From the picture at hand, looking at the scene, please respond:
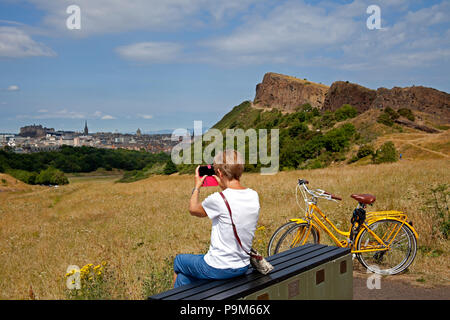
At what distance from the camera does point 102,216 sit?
54.5ft

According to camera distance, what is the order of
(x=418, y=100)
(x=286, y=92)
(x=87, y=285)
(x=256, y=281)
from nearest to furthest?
(x=256, y=281), (x=87, y=285), (x=418, y=100), (x=286, y=92)

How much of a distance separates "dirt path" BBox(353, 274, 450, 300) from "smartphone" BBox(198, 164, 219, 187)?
2.42 metres

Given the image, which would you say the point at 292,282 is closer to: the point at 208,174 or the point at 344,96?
the point at 208,174

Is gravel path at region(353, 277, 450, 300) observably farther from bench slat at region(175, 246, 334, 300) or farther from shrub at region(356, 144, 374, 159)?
shrub at region(356, 144, 374, 159)

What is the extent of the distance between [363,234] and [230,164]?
9.78 ft

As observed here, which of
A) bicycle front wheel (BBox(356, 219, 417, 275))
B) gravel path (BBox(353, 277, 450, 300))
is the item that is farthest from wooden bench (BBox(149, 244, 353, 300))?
bicycle front wheel (BBox(356, 219, 417, 275))

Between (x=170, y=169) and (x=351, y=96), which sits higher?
(x=351, y=96)

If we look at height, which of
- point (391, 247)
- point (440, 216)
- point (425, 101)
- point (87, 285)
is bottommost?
point (87, 285)

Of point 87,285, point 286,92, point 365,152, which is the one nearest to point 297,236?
point 87,285

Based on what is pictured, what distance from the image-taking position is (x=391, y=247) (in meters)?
5.68

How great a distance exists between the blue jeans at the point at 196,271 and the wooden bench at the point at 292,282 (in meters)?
0.05

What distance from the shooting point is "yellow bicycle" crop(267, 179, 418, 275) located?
5500mm

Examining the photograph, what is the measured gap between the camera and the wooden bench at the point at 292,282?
3.09m

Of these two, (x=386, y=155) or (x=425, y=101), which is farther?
(x=425, y=101)
